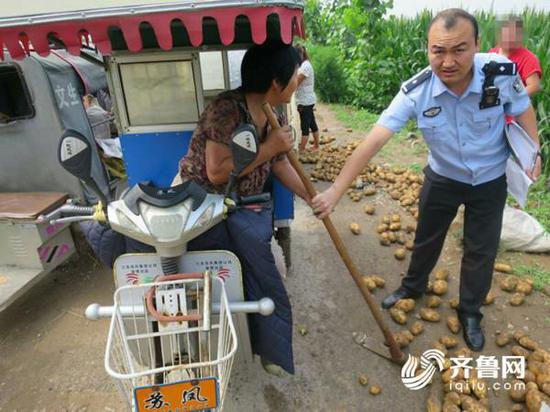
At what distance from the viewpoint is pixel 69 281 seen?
375 centimetres

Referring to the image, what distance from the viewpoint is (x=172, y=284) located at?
1.68 m

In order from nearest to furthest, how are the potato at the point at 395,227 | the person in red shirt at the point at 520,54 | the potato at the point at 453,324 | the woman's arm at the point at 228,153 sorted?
the woman's arm at the point at 228,153 < the potato at the point at 453,324 < the person in red shirt at the point at 520,54 < the potato at the point at 395,227

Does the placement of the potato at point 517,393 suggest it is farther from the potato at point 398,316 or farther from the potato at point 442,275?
the potato at point 442,275

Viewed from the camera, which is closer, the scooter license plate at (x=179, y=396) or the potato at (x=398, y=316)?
the scooter license plate at (x=179, y=396)

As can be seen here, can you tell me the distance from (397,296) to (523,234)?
1.40 meters

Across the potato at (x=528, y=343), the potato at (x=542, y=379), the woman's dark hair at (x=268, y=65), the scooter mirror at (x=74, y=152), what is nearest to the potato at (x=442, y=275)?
the potato at (x=528, y=343)

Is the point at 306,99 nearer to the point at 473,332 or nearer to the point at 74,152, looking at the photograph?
the point at 473,332

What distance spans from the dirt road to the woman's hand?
1152mm

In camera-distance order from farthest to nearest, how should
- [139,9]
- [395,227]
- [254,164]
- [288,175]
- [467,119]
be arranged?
1. [395,227]
2. [288,175]
3. [467,119]
4. [254,164]
5. [139,9]

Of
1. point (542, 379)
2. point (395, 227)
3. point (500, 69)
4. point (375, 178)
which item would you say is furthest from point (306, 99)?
point (542, 379)

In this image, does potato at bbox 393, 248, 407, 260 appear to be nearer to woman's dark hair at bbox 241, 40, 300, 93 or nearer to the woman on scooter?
the woman on scooter

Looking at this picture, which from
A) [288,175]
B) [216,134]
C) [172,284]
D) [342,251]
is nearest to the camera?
[172,284]

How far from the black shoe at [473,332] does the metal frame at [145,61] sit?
2348mm

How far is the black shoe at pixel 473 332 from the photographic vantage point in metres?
2.73
